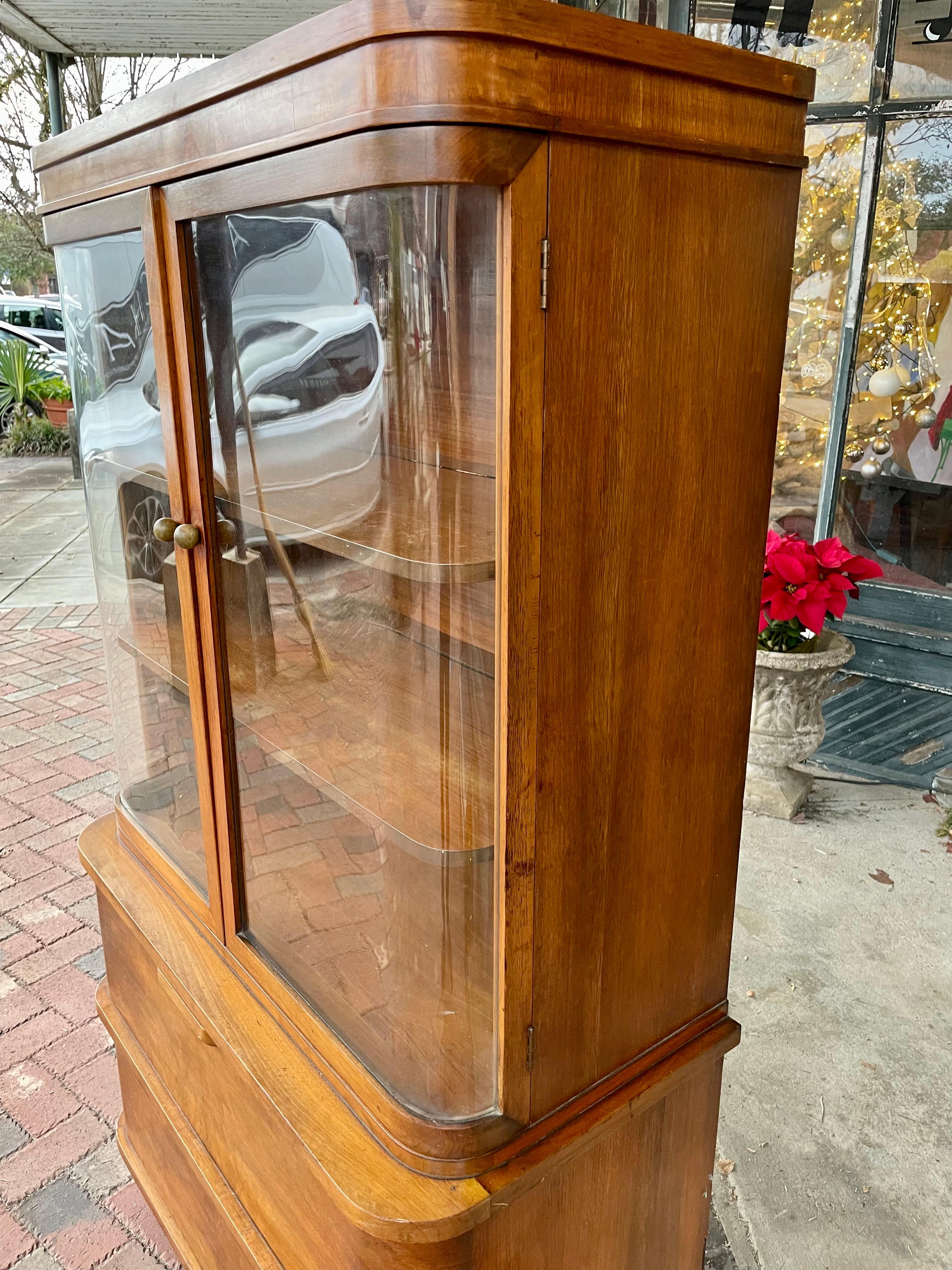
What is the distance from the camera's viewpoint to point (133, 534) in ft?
4.17

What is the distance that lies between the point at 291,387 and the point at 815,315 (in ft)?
8.69

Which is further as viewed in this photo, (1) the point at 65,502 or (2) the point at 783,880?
(1) the point at 65,502

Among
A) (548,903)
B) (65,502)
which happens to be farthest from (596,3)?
(65,502)

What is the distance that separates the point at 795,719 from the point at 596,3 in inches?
80.1

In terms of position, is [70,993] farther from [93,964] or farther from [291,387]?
[291,387]

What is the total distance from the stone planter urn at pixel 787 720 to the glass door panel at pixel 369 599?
1.86 meters

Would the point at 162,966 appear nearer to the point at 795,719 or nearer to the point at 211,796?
the point at 211,796

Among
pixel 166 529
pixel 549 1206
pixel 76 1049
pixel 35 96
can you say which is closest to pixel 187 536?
pixel 166 529

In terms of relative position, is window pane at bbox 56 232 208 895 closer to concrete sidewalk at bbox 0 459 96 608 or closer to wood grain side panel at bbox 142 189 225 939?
wood grain side panel at bbox 142 189 225 939

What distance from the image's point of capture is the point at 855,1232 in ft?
5.13

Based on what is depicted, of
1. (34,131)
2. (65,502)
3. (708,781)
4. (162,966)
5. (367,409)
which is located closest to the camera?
(367,409)

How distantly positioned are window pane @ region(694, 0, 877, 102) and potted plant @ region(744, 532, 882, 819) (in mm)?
1360

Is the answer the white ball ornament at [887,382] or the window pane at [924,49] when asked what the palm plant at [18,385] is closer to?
the white ball ornament at [887,382]

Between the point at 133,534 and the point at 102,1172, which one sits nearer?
the point at 133,534
